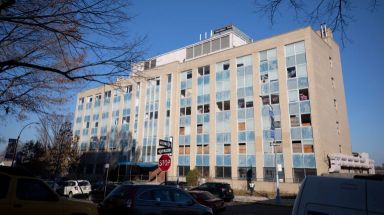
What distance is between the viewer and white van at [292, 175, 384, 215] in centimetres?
320

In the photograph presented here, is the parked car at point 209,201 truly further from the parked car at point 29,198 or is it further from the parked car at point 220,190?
the parked car at point 29,198

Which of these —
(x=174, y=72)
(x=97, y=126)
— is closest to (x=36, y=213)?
(x=174, y=72)

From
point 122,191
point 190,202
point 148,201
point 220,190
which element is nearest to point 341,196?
point 148,201

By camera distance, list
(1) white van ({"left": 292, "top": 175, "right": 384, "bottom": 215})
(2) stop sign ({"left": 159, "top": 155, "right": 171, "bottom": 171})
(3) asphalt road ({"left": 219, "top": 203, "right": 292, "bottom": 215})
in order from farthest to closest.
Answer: (3) asphalt road ({"left": 219, "top": 203, "right": 292, "bottom": 215}), (2) stop sign ({"left": 159, "top": 155, "right": 171, "bottom": 171}), (1) white van ({"left": 292, "top": 175, "right": 384, "bottom": 215})

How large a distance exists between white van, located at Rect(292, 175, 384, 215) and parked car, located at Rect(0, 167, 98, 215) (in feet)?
19.9

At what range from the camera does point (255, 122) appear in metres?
37.9

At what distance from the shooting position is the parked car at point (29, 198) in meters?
6.91

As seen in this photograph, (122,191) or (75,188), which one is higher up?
(122,191)

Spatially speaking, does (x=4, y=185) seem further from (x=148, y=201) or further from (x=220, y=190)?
(x=220, y=190)

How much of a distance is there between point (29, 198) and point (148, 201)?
3130mm

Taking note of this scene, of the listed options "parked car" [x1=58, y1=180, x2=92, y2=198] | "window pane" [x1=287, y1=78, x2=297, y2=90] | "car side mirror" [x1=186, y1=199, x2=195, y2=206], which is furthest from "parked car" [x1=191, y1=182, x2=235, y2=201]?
"car side mirror" [x1=186, y1=199, x2=195, y2=206]

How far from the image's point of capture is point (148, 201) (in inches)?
358

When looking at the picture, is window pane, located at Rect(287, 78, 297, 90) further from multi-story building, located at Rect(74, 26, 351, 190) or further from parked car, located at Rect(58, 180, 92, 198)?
parked car, located at Rect(58, 180, 92, 198)

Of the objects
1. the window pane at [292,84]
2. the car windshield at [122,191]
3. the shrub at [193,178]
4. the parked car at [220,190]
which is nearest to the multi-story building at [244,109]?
the window pane at [292,84]
